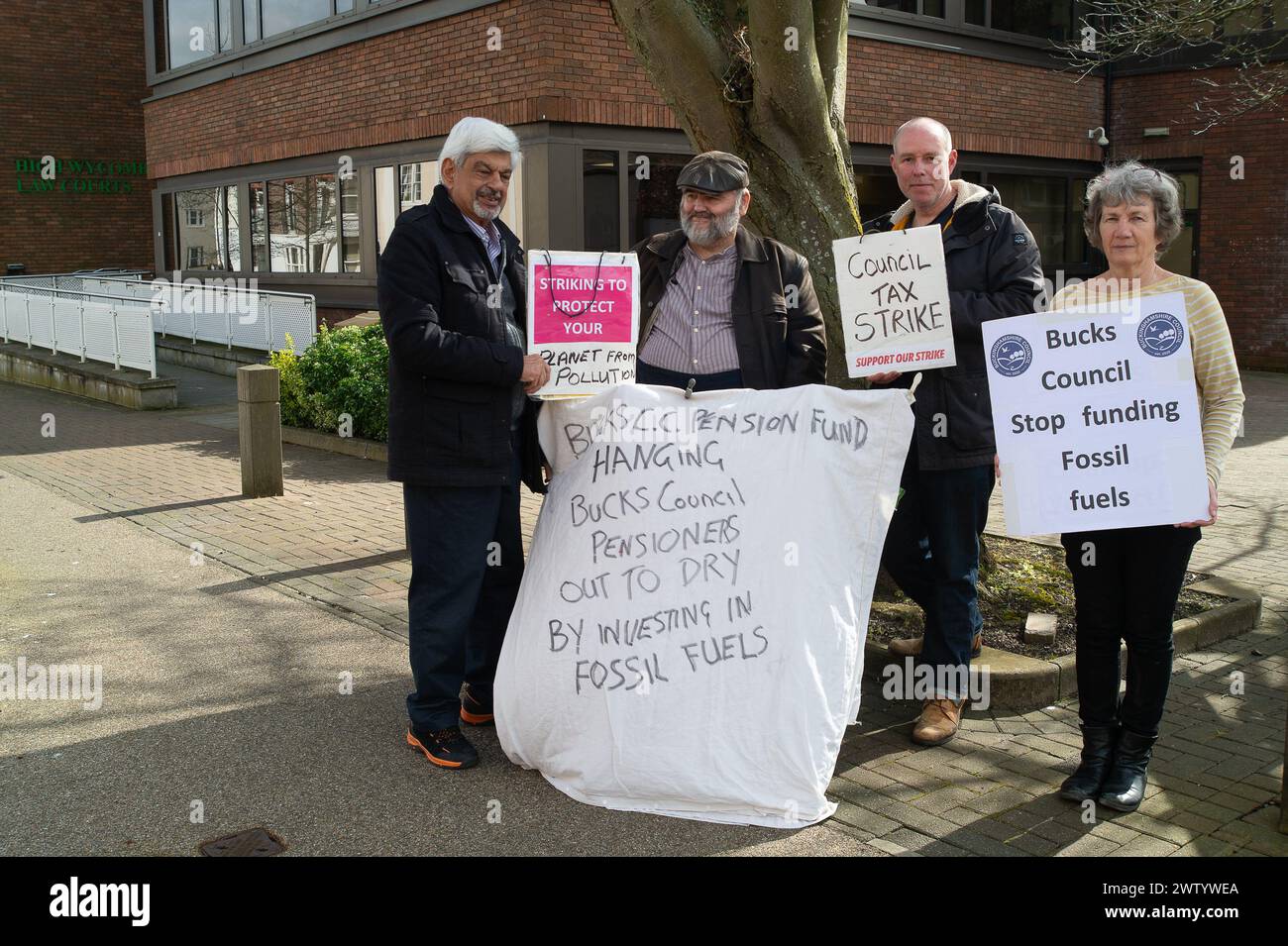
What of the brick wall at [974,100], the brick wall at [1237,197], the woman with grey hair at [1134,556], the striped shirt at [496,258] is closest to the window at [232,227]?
the brick wall at [974,100]

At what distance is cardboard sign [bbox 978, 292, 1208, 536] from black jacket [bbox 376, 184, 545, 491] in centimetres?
166

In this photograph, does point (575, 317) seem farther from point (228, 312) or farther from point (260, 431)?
point (228, 312)

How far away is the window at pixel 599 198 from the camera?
493 inches

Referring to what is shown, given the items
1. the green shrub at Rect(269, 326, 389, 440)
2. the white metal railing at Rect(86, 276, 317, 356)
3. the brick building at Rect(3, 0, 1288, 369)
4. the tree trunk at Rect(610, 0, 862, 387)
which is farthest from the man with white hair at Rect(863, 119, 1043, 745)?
the white metal railing at Rect(86, 276, 317, 356)

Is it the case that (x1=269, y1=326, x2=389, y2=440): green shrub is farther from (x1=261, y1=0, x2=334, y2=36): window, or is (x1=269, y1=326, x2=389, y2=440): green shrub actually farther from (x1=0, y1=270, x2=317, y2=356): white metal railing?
(x1=261, y1=0, x2=334, y2=36): window

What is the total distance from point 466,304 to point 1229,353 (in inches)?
97.2

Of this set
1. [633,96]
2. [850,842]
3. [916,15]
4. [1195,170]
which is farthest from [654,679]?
[1195,170]

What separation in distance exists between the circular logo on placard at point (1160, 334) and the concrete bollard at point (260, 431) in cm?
667

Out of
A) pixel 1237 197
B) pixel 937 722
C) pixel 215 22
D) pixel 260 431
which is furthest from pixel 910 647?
pixel 215 22

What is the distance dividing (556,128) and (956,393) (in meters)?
8.57

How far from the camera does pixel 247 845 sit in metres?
3.71

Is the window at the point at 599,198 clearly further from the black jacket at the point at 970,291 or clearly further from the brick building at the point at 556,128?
the black jacket at the point at 970,291

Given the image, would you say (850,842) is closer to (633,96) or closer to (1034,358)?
(1034,358)

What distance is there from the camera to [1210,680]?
5.30 meters
